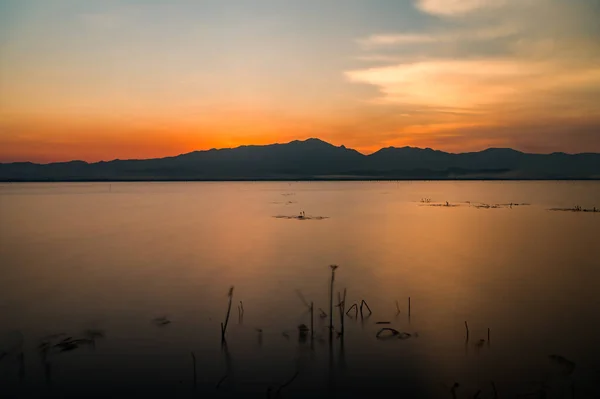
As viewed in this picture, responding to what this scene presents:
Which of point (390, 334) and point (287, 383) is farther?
point (390, 334)

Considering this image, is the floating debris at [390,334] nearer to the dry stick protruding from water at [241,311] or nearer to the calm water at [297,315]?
the calm water at [297,315]

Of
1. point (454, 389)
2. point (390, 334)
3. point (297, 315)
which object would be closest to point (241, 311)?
point (297, 315)

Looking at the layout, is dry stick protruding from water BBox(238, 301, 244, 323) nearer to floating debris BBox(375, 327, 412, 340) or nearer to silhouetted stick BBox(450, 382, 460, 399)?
floating debris BBox(375, 327, 412, 340)

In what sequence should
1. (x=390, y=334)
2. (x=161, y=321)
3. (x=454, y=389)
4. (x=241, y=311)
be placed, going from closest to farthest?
(x=454, y=389)
(x=390, y=334)
(x=161, y=321)
(x=241, y=311)

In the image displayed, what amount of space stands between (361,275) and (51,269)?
→ 13526mm

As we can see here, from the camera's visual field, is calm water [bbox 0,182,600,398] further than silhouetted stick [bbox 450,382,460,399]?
Yes

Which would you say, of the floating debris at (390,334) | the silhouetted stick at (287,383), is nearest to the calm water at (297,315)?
the silhouetted stick at (287,383)

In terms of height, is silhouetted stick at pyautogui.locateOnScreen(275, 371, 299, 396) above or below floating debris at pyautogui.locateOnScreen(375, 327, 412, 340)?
above

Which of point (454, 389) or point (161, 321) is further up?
point (161, 321)

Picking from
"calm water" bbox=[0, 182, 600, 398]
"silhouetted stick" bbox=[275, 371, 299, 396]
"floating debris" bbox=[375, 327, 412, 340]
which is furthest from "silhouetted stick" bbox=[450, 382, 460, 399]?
"silhouetted stick" bbox=[275, 371, 299, 396]

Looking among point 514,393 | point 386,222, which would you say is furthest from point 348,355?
point 386,222

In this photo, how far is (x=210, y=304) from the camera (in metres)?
15.7

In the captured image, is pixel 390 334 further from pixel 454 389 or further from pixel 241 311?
pixel 241 311

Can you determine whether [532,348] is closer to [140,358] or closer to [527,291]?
[527,291]
